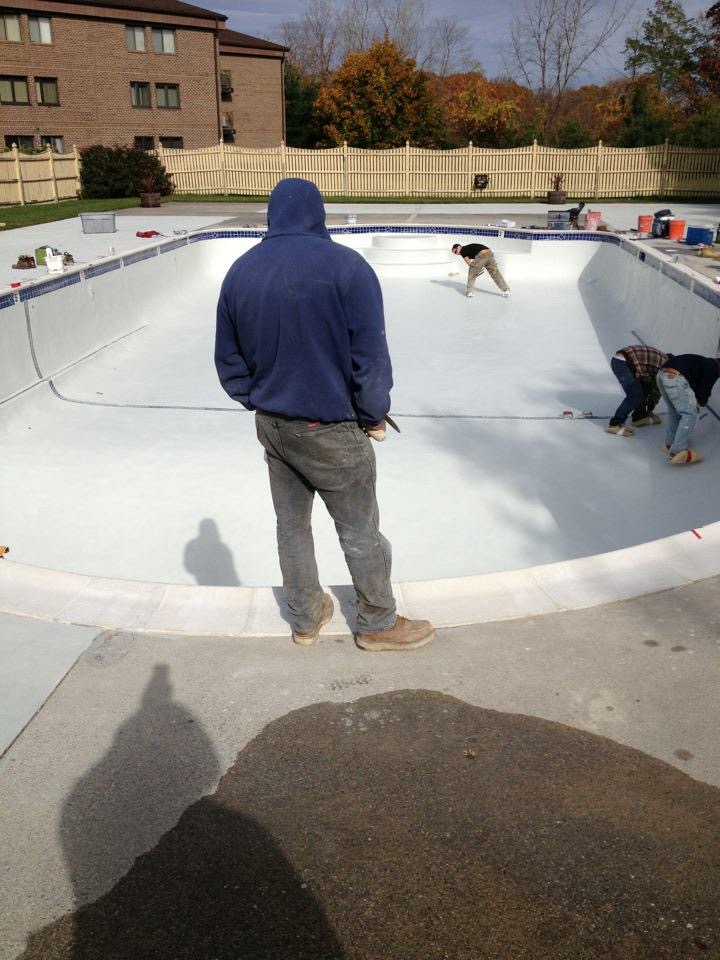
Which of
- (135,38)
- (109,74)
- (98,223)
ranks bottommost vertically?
(98,223)

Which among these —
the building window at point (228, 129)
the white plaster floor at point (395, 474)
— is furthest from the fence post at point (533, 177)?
the white plaster floor at point (395, 474)

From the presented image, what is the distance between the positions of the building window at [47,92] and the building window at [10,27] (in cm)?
186

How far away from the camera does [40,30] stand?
36281 millimetres

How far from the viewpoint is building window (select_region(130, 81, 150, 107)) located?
3844 cm

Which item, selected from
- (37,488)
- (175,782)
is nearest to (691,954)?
(175,782)

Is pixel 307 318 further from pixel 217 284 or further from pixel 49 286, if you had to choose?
pixel 217 284

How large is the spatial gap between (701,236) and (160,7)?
32437 mm

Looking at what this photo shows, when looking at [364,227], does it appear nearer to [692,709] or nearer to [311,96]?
[692,709]

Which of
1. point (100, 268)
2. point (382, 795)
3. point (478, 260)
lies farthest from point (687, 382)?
point (100, 268)

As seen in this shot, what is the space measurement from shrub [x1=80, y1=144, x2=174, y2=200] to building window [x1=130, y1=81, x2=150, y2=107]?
10.8m

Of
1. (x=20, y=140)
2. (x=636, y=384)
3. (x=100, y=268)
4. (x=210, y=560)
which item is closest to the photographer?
(x=210, y=560)

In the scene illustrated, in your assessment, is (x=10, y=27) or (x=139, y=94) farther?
(x=139, y=94)

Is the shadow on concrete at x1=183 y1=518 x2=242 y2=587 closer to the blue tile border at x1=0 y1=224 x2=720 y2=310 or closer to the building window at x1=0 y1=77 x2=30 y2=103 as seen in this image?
the blue tile border at x1=0 y1=224 x2=720 y2=310

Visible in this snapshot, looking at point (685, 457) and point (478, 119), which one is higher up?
point (478, 119)
